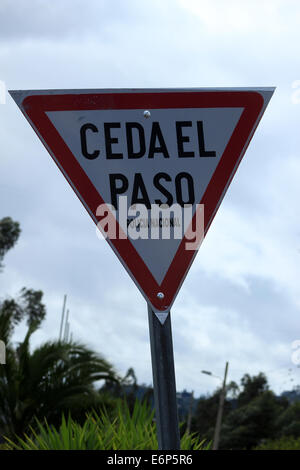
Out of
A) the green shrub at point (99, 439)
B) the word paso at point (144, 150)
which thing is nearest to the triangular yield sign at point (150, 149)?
the word paso at point (144, 150)

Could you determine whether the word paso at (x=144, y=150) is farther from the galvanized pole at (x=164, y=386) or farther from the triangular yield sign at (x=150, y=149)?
the galvanized pole at (x=164, y=386)

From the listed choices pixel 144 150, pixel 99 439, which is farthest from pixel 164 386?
pixel 99 439

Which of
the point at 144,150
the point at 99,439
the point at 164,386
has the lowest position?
the point at 99,439

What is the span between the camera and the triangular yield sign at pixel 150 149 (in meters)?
2.01

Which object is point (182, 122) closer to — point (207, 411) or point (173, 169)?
point (173, 169)

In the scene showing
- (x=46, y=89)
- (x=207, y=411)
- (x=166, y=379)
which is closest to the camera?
(x=166, y=379)

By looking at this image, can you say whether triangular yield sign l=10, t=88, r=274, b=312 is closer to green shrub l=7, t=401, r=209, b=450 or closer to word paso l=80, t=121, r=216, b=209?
word paso l=80, t=121, r=216, b=209

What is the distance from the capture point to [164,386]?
6.20ft

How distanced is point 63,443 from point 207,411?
54.1 metres

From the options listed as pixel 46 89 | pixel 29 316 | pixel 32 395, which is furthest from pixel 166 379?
pixel 29 316

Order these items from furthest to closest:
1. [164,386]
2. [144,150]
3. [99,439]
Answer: [99,439]
[144,150]
[164,386]

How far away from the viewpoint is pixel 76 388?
11602 millimetres

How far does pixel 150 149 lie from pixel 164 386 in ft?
2.56

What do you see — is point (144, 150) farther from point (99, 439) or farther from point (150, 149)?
point (99, 439)
